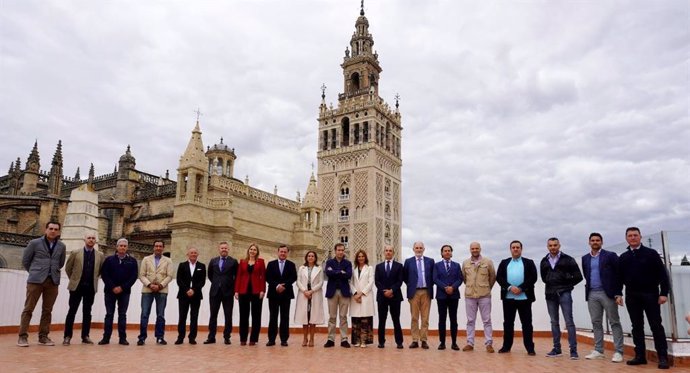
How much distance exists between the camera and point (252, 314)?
31.5 feet

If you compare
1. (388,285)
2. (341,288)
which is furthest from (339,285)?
(388,285)

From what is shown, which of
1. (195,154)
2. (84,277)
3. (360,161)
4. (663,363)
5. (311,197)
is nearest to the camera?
(663,363)

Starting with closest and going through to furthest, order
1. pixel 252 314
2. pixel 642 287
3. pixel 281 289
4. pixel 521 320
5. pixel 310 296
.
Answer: pixel 642 287, pixel 521 320, pixel 281 289, pixel 252 314, pixel 310 296

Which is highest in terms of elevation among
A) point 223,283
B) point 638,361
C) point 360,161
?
point 360,161

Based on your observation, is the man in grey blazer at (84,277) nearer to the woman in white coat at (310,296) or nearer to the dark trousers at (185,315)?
the dark trousers at (185,315)

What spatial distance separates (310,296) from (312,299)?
0.08m

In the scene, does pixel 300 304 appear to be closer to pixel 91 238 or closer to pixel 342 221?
pixel 91 238

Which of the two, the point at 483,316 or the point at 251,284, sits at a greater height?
the point at 251,284

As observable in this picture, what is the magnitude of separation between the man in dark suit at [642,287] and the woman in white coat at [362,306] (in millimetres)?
4066

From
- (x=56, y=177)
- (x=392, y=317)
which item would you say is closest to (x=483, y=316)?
(x=392, y=317)

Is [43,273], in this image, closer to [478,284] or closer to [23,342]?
[23,342]

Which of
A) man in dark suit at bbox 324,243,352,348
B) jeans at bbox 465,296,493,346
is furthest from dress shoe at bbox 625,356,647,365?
man in dark suit at bbox 324,243,352,348

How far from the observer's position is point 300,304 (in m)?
9.70

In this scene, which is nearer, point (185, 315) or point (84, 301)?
point (84, 301)
